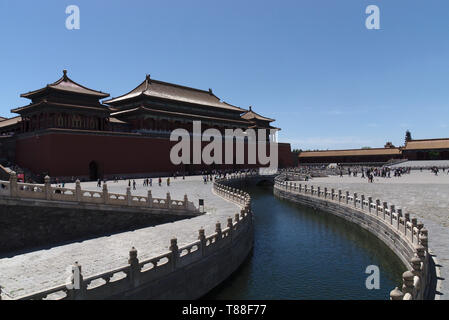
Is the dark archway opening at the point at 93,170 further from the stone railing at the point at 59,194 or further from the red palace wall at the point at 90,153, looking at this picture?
the stone railing at the point at 59,194

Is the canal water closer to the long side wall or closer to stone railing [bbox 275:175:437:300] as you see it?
stone railing [bbox 275:175:437:300]

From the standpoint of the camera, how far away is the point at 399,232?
45.3 feet

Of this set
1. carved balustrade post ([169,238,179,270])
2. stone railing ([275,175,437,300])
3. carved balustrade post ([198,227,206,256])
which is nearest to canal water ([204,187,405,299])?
stone railing ([275,175,437,300])

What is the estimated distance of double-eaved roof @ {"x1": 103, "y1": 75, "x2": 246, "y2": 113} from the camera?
46862 mm

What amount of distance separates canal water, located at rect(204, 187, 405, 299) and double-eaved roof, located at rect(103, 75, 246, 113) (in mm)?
31159

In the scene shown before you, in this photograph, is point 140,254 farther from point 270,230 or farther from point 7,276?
point 270,230

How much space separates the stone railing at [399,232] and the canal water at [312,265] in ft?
2.04

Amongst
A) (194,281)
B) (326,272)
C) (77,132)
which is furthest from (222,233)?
(77,132)

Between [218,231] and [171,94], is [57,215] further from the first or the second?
[171,94]

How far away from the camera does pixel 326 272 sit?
1310 cm

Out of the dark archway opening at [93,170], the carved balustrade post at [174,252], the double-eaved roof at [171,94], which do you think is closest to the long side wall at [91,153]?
the dark archway opening at [93,170]

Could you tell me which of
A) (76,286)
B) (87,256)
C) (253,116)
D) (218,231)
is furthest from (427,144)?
(76,286)

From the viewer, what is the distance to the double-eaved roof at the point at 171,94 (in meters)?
46.9

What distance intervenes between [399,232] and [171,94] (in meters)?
41.7
